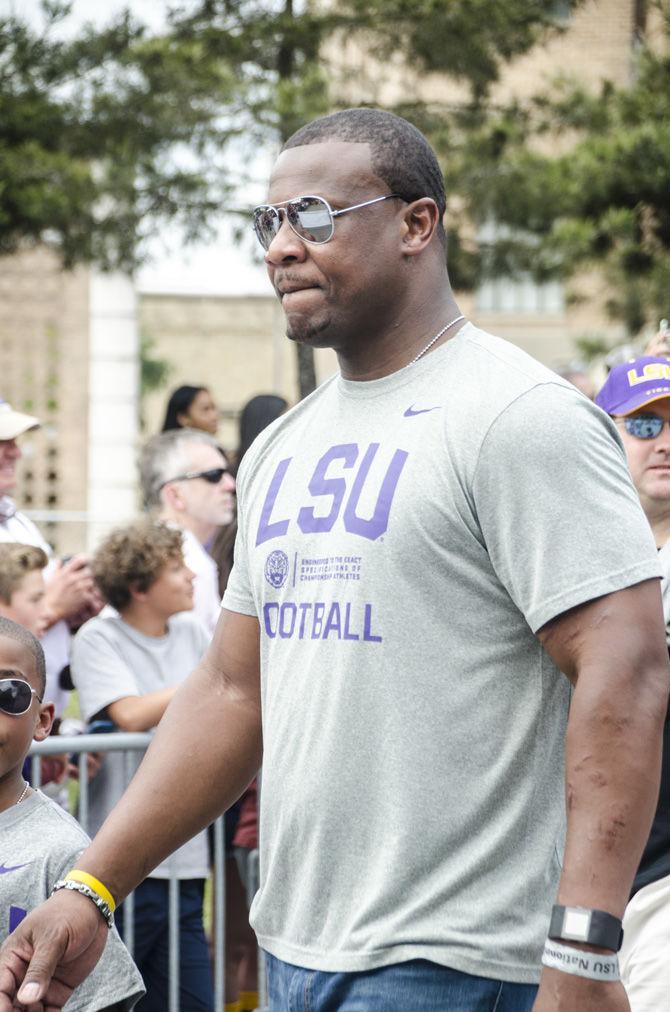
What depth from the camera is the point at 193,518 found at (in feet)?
22.2

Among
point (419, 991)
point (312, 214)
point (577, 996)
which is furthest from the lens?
point (312, 214)

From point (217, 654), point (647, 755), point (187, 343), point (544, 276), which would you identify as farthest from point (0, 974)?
point (187, 343)

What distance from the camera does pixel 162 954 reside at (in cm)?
504

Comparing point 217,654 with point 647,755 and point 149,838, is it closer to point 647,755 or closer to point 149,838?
point 149,838

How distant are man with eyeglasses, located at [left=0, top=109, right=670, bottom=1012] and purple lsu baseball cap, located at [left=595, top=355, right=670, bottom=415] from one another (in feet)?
6.15

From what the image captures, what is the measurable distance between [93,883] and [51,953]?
0.58 ft

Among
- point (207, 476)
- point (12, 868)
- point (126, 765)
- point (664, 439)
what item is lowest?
point (126, 765)

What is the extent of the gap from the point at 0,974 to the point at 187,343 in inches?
1539

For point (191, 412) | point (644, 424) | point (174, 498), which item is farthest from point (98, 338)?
point (644, 424)

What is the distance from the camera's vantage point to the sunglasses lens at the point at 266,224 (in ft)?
8.50

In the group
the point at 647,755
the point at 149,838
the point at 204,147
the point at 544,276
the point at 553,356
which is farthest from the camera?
the point at 553,356

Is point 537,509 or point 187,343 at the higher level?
point 187,343

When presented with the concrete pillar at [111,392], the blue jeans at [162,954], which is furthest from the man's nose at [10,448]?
the concrete pillar at [111,392]

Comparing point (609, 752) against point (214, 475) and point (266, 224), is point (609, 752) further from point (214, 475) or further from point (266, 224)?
point (214, 475)
